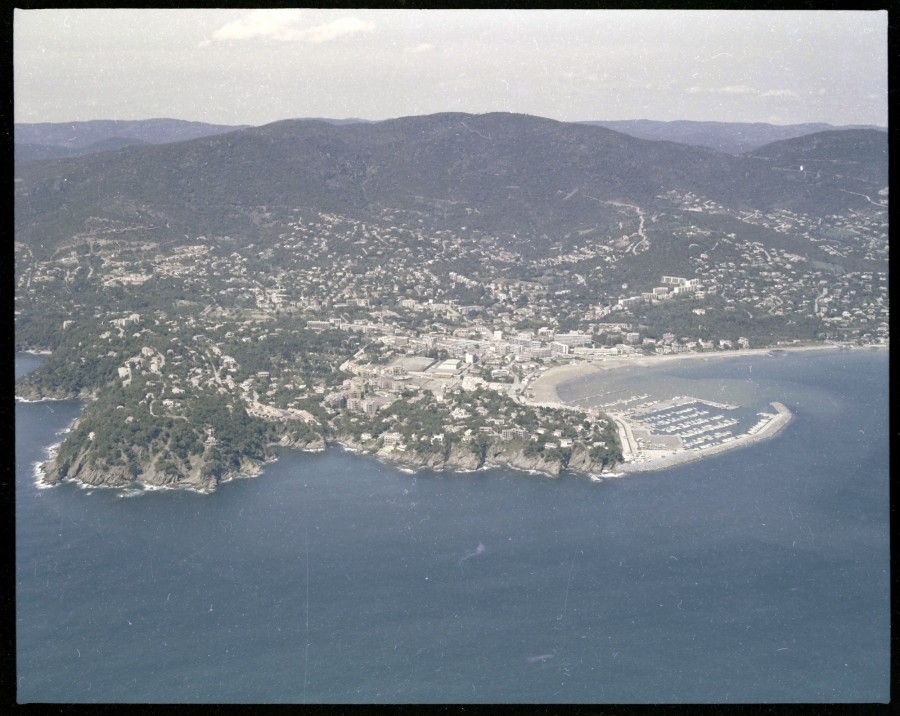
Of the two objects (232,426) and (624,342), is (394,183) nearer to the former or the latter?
(624,342)

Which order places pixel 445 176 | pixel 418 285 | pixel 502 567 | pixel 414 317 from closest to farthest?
pixel 502 567
pixel 414 317
pixel 418 285
pixel 445 176

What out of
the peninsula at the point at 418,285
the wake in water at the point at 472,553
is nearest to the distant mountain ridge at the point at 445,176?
the peninsula at the point at 418,285

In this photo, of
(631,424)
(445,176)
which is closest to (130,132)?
(445,176)

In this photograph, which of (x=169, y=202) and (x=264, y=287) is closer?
(x=264, y=287)

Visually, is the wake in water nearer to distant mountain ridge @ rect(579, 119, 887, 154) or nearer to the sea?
the sea

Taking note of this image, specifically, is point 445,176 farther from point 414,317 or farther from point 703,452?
point 703,452

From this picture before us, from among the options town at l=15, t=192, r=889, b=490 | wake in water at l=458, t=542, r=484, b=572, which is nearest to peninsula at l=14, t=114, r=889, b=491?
town at l=15, t=192, r=889, b=490
